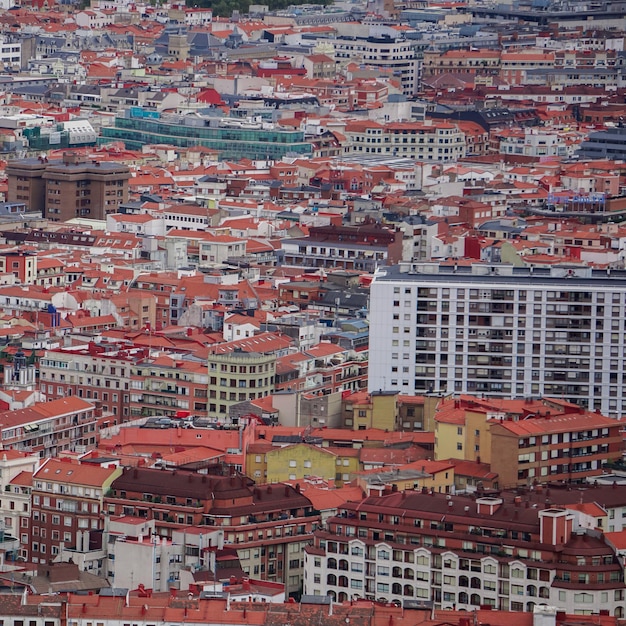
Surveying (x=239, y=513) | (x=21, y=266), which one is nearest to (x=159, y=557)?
(x=239, y=513)

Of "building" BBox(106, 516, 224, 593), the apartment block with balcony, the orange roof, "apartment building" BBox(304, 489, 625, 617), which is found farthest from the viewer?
the apartment block with balcony

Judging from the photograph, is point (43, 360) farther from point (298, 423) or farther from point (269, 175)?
point (269, 175)

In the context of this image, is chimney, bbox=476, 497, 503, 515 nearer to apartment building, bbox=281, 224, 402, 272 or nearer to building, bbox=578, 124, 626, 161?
apartment building, bbox=281, 224, 402, 272

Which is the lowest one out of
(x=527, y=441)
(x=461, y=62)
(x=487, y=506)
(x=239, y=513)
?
(x=461, y=62)

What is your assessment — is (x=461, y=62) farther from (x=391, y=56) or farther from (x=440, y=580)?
(x=440, y=580)

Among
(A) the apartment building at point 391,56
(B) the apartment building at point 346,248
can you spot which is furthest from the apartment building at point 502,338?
(A) the apartment building at point 391,56

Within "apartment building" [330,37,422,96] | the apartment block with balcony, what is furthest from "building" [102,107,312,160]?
the apartment block with balcony

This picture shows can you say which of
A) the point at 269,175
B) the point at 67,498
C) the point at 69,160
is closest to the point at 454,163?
the point at 269,175
